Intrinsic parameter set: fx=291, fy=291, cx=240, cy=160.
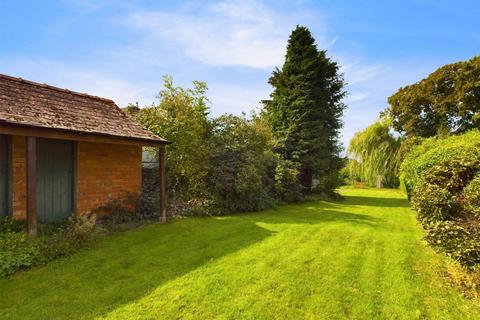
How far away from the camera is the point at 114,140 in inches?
295

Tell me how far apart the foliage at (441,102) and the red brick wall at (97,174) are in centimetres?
2355

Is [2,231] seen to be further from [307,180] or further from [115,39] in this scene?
[307,180]

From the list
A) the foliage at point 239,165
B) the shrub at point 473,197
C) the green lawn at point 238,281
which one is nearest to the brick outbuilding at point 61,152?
the green lawn at point 238,281

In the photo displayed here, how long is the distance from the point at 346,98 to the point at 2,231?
1747 cm

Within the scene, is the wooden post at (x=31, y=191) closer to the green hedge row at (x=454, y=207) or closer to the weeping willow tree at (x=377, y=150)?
the green hedge row at (x=454, y=207)

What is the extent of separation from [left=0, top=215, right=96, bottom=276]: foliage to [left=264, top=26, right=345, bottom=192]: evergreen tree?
1152 centimetres

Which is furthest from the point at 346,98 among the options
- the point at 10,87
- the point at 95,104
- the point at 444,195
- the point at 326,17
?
the point at 10,87

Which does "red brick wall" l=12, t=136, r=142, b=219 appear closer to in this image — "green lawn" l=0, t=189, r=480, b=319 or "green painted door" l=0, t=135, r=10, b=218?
"green painted door" l=0, t=135, r=10, b=218

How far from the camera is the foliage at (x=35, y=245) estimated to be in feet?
15.8

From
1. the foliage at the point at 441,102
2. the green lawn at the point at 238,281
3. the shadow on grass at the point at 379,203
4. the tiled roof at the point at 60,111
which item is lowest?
the shadow on grass at the point at 379,203

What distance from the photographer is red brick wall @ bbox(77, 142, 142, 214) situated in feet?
25.6

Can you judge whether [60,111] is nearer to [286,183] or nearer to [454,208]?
[454,208]

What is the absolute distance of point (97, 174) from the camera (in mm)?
8219

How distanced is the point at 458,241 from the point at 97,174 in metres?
8.47
